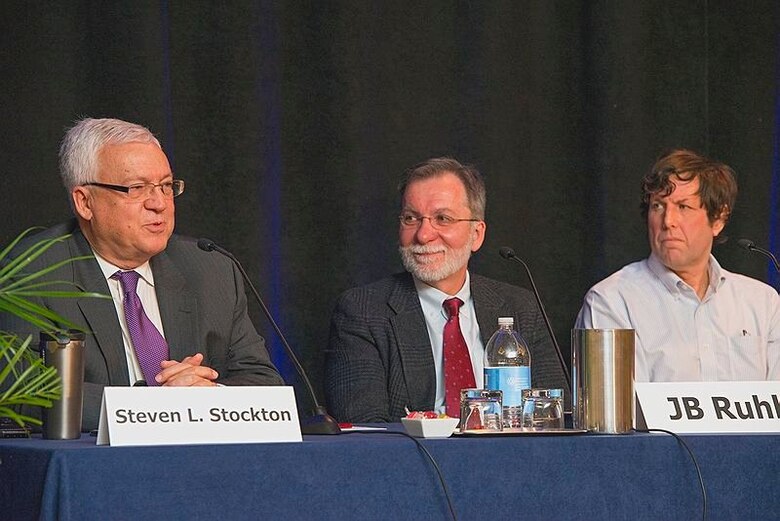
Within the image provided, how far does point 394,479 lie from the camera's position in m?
1.94

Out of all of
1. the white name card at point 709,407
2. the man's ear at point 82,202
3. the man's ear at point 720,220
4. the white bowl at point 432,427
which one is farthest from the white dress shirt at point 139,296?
the man's ear at point 720,220

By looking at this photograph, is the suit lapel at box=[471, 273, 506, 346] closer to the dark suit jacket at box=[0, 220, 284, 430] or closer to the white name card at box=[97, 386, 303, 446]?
the dark suit jacket at box=[0, 220, 284, 430]

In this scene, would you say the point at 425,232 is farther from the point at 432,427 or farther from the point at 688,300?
the point at 432,427

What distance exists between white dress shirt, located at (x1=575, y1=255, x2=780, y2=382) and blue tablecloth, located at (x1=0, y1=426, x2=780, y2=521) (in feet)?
4.40

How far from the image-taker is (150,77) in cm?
355

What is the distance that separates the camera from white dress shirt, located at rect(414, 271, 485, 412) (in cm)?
329

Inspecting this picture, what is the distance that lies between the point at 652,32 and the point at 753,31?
0.40 metres

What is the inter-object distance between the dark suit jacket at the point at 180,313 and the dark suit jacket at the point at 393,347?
0.22 meters

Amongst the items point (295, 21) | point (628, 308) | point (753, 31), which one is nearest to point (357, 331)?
point (628, 308)

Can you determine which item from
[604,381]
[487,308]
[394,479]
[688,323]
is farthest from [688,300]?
[394,479]

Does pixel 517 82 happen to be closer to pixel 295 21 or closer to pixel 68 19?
pixel 295 21

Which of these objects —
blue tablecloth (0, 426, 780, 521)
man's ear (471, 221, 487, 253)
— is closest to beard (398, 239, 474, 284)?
man's ear (471, 221, 487, 253)

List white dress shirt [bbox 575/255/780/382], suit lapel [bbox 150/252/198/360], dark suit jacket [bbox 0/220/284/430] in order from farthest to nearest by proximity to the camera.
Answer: white dress shirt [bbox 575/255/780/382], suit lapel [bbox 150/252/198/360], dark suit jacket [bbox 0/220/284/430]

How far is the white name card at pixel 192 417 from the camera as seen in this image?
1854 millimetres
